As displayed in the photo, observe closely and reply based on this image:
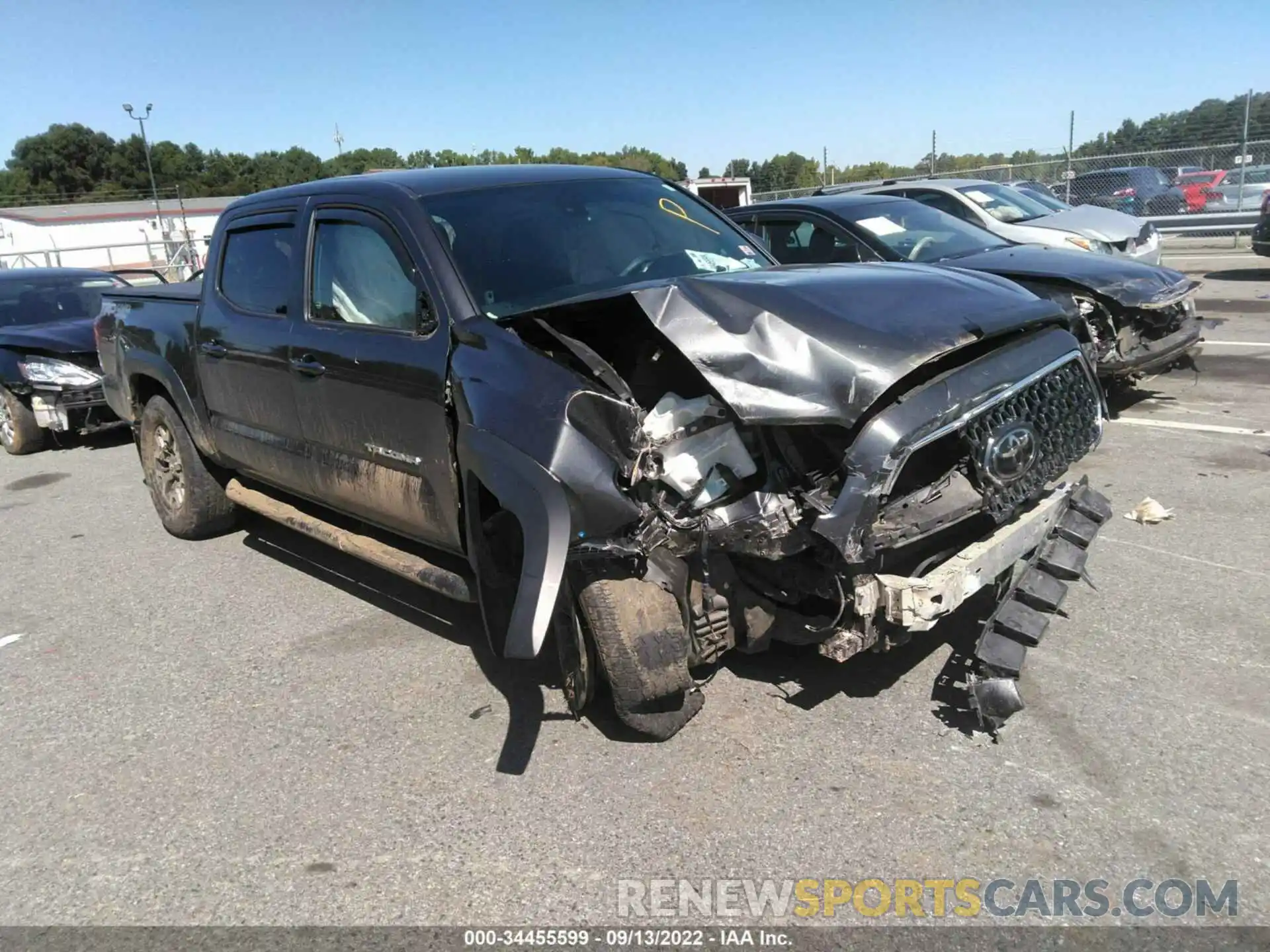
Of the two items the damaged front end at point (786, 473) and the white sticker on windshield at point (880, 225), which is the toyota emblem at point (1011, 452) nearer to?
the damaged front end at point (786, 473)

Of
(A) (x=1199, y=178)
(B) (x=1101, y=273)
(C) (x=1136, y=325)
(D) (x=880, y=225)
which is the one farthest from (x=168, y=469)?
(A) (x=1199, y=178)

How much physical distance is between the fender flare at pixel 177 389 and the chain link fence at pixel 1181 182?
54.2ft

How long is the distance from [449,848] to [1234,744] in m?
2.57

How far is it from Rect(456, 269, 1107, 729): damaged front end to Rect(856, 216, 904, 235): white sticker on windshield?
14.3 ft

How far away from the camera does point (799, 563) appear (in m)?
3.27

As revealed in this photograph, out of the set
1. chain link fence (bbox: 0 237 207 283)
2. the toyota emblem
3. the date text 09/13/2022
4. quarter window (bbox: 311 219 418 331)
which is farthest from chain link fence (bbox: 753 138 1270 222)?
chain link fence (bbox: 0 237 207 283)

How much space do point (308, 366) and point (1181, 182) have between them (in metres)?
22.1

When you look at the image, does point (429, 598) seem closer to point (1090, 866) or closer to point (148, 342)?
point (148, 342)

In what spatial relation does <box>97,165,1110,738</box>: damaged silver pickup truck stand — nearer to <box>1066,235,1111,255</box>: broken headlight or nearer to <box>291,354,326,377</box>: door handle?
<box>291,354,326,377</box>: door handle

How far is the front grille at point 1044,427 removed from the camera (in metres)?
3.21

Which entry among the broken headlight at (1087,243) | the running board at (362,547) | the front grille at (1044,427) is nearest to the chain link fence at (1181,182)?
the broken headlight at (1087,243)

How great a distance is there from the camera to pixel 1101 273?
6512 mm

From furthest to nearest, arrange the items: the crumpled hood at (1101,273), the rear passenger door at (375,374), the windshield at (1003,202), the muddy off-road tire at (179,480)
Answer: the windshield at (1003,202) < the crumpled hood at (1101,273) < the muddy off-road tire at (179,480) < the rear passenger door at (375,374)

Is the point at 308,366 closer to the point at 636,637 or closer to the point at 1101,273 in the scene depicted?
the point at 636,637
